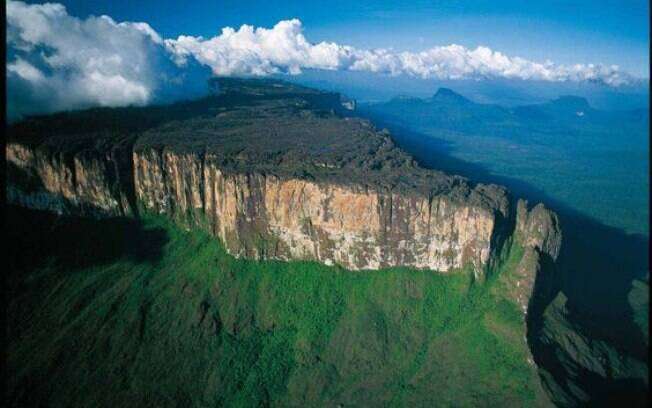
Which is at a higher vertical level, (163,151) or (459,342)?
(163,151)

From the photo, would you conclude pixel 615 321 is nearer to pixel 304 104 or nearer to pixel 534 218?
pixel 534 218


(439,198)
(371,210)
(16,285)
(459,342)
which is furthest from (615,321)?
(16,285)

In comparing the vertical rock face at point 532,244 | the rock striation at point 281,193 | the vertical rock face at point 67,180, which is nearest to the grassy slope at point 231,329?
the vertical rock face at point 67,180

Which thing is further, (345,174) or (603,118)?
(603,118)

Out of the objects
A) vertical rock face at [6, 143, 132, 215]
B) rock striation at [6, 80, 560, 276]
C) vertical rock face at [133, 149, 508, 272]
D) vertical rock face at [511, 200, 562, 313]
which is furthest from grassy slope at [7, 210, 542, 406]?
rock striation at [6, 80, 560, 276]

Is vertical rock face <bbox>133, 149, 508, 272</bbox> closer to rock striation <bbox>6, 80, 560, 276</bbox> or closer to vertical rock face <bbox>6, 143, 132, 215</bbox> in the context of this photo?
rock striation <bbox>6, 80, 560, 276</bbox>
